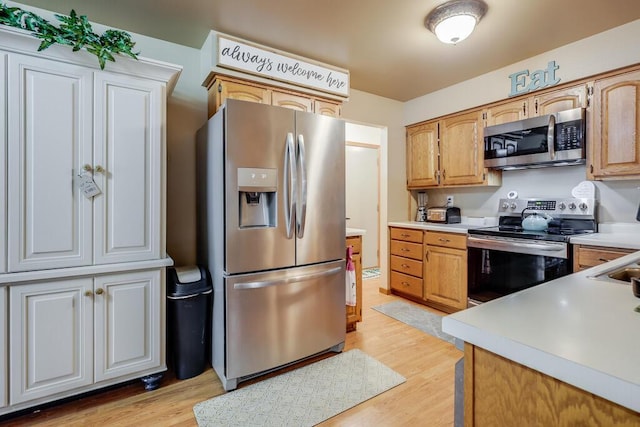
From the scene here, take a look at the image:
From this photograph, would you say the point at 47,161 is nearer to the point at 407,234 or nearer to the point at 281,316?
the point at 281,316

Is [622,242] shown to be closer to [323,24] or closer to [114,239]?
[323,24]

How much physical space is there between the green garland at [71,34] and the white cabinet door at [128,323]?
50.7 inches

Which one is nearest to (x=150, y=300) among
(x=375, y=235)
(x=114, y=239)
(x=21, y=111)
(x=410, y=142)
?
(x=114, y=239)

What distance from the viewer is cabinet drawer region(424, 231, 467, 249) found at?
3053mm

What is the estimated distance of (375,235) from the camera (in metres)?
5.59

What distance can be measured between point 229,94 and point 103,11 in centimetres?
97

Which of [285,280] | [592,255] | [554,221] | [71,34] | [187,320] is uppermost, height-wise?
[71,34]

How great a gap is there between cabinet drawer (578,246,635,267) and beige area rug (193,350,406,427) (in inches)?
62.0

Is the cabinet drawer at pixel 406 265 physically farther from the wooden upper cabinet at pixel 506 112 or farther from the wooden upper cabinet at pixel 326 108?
the wooden upper cabinet at pixel 326 108

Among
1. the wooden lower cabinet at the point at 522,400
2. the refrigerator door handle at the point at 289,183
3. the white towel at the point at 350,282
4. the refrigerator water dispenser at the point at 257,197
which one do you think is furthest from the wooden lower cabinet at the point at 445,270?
the wooden lower cabinet at the point at 522,400

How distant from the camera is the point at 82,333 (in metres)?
1.77

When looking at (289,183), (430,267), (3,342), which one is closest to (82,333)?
(3,342)

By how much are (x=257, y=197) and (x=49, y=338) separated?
1.40m

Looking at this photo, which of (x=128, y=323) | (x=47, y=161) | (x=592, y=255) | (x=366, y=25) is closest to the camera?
(x=47, y=161)
